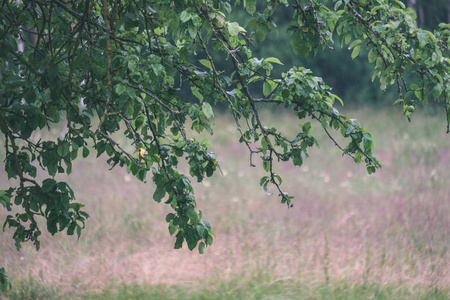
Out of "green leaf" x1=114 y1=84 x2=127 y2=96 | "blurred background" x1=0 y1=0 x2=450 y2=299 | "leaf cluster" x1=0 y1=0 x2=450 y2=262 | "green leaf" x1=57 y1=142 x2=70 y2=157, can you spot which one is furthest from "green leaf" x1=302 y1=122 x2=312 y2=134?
"blurred background" x1=0 y1=0 x2=450 y2=299

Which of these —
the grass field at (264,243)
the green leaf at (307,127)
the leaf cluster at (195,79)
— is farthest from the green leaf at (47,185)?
the grass field at (264,243)

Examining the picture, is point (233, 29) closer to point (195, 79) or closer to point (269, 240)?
point (195, 79)

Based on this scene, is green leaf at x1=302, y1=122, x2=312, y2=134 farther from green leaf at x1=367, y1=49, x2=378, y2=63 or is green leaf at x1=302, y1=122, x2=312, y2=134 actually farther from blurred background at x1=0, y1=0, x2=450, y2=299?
blurred background at x1=0, y1=0, x2=450, y2=299

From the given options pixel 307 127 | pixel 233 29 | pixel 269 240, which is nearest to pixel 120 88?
pixel 233 29

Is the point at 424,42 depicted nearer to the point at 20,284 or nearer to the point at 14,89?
the point at 14,89

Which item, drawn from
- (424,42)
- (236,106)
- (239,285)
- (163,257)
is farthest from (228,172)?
(424,42)

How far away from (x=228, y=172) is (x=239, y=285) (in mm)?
4742

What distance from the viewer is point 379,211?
23.9 ft

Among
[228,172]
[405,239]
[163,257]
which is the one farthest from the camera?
[228,172]

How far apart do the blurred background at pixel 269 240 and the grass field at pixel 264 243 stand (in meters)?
0.02

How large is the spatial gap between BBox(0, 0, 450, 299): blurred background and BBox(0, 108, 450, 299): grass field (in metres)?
0.02

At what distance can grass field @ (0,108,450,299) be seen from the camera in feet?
16.0

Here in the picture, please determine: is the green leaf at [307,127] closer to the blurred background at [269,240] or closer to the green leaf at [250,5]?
the green leaf at [250,5]

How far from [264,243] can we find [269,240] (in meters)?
0.14
